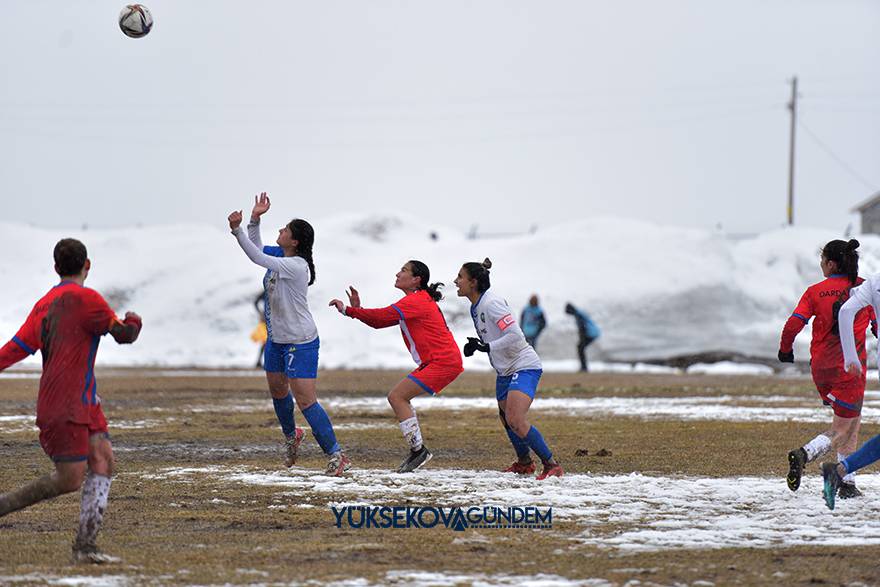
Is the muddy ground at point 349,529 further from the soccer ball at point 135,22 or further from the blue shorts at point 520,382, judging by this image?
the soccer ball at point 135,22

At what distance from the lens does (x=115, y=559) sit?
7.71 m

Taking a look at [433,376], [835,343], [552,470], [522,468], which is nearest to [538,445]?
[552,470]

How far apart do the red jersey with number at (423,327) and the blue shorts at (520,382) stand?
1.93 ft

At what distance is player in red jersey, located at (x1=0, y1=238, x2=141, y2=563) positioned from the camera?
7.71 m

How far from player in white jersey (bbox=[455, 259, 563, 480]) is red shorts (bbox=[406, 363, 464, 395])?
1.67 ft

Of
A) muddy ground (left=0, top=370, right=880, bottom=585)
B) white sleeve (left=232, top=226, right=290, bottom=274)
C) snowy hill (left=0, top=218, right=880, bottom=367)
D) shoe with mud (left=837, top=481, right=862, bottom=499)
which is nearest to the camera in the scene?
muddy ground (left=0, top=370, right=880, bottom=585)

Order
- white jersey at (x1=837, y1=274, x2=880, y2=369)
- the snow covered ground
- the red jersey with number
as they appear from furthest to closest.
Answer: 1. the red jersey with number
2. white jersey at (x1=837, y1=274, x2=880, y2=369)
3. the snow covered ground

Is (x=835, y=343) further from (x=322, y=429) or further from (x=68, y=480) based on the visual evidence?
(x=68, y=480)

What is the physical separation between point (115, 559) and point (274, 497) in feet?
8.95

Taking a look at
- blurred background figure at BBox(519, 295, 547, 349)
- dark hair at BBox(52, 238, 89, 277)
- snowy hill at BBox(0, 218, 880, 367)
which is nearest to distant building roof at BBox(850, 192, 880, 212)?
snowy hill at BBox(0, 218, 880, 367)

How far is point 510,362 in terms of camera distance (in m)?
11.8

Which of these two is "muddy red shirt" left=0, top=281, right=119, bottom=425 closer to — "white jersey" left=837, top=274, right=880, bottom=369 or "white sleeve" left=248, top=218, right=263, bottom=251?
"white sleeve" left=248, top=218, right=263, bottom=251

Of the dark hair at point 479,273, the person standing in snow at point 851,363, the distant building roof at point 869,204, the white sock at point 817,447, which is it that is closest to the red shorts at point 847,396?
the white sock at point 817,447

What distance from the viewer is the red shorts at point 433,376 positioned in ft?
39.9
